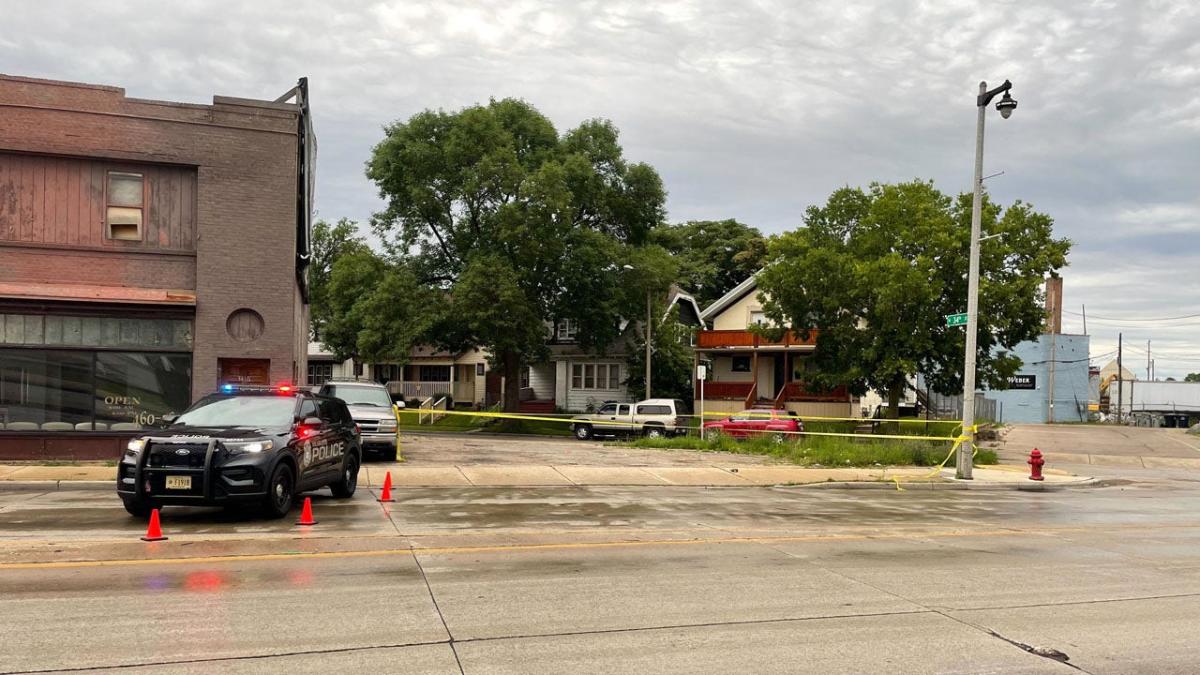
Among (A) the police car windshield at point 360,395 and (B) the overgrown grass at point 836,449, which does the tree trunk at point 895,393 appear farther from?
(A) the police car windshield at point 360,395

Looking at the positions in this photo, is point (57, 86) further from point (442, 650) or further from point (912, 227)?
point (912, 227)

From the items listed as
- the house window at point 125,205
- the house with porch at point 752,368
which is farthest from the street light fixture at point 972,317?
the house with porch at point 752,368

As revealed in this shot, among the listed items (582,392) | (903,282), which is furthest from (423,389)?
(903,282)

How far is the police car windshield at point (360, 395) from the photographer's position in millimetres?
20250

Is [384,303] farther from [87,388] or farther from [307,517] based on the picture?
[307,517]

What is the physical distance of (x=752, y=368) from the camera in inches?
1873

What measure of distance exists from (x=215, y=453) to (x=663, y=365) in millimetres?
38319

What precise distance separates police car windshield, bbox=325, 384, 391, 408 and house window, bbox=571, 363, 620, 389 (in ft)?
99.8

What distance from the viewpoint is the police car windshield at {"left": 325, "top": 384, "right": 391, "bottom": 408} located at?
66.4 feet

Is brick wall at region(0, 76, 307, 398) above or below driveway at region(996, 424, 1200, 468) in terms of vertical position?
above

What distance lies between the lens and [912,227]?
108ft

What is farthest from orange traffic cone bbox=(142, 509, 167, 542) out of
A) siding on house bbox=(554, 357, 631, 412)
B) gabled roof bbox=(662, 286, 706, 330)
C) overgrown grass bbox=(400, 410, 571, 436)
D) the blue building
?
the blue building

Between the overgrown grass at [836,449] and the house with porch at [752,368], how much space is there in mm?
16330

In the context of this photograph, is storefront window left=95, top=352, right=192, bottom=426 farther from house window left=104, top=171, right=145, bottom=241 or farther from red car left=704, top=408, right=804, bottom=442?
red car left=704, top=408, right=804, bottom=442
